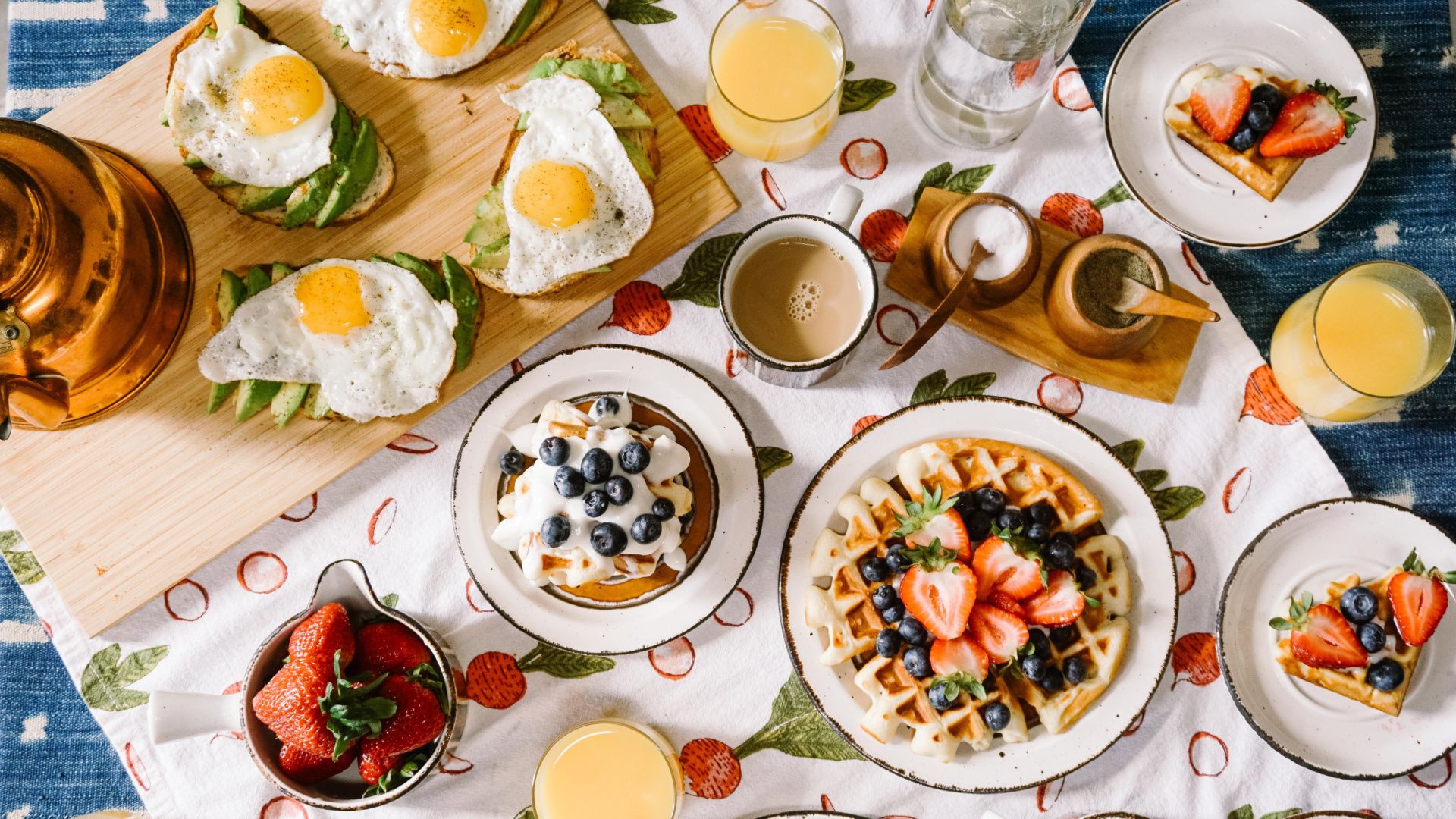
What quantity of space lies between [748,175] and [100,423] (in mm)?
1893

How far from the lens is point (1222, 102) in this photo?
2.49 m

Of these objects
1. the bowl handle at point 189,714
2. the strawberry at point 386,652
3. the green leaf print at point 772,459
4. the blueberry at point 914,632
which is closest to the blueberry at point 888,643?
the blueberry at point 914,632

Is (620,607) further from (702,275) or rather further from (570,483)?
(702,275)

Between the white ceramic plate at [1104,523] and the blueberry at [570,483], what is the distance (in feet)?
1.92

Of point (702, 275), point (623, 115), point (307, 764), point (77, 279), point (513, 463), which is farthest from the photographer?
point (702, 275)

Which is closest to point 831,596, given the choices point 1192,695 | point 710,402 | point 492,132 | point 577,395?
point 710,402

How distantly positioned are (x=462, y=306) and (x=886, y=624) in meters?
1.40

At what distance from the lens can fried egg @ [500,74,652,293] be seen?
2.45 meters

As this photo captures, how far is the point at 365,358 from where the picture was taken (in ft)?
8.12

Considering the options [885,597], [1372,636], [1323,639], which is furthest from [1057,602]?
[1372,636]

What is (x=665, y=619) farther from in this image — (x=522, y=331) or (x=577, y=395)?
(x=522, y=331)

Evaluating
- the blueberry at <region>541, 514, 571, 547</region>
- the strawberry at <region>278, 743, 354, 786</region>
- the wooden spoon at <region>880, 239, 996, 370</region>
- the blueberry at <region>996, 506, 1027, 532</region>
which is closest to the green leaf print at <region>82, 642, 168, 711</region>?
the strawberry at <region>278, 743, 354, 786</region>

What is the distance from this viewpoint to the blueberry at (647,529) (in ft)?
7.23

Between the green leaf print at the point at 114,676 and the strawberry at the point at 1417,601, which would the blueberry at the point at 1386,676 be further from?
the green leaf print at the point at 114,676
